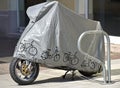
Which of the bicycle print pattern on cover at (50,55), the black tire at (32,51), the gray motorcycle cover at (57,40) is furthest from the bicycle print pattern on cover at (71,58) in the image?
the black tire at (32,51)

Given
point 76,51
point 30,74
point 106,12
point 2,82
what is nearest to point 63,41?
point 76,51

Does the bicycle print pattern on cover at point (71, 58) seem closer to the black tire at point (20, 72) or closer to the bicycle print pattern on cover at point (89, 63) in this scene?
the bicycle print pattern on cover at point (89, 63)

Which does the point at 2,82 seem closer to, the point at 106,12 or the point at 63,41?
the point at 63,41

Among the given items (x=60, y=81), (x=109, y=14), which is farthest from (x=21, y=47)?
(x=109, y=14)

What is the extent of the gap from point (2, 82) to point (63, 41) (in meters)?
1.64

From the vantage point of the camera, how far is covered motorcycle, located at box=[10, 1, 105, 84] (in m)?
8.85

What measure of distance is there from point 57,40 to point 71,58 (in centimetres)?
49

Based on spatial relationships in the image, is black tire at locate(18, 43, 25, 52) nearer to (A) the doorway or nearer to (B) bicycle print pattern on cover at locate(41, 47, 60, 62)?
(B) bicycle print pattern on cover at locate(41, 47, 60, 62)

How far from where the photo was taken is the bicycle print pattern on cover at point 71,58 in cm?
901

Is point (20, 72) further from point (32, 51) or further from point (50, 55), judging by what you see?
point (50, 55)

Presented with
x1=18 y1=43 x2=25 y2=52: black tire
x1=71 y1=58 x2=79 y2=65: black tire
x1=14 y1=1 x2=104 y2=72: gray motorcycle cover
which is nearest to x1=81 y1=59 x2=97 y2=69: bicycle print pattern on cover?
x1=14 y1=1 x2=104 y2=72: gray motorcycle cover

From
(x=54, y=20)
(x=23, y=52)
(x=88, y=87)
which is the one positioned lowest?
(x=88, y=87)

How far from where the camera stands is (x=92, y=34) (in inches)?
372

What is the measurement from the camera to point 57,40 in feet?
29.3
